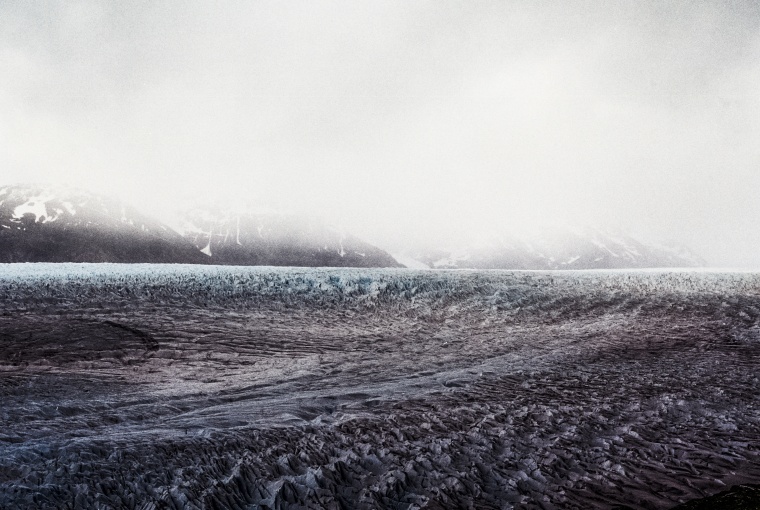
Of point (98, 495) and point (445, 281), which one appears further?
point (445, 281)

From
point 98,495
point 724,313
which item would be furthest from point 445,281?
point 98,495

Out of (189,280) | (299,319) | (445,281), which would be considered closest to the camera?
(299,319)

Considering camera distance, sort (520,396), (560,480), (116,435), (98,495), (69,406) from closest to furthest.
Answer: (98,495), (560,480), (116,435), (69,406), (520,396)

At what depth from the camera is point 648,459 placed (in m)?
7.69

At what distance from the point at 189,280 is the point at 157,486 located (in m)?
24.5

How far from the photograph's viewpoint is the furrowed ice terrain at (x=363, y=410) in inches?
258

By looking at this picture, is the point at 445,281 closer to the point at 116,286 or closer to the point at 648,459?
the point at 116,286

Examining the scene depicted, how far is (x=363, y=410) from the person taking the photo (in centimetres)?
936

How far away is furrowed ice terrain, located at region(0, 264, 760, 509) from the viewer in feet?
21.5

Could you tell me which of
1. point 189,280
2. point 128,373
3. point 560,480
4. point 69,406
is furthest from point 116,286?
point 560,480

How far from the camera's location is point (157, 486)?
249 inches

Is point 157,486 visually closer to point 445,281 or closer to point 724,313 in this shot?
point 445,281

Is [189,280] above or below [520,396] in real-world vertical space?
above

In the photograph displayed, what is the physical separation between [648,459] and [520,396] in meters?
3.20
